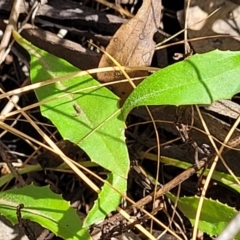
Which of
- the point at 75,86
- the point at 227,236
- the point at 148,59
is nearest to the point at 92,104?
the point at 75,86

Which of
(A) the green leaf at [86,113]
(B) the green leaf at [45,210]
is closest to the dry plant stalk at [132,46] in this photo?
(A) the green leaf at [86,113]

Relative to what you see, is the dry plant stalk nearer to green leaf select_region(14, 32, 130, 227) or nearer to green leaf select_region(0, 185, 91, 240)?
green leaf select_region(14, 32, 130, 227)

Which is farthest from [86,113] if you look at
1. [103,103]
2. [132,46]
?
[132,46]

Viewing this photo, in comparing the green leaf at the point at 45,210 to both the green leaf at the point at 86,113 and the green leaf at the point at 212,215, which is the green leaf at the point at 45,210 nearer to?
the green leaf at the point at 86,113

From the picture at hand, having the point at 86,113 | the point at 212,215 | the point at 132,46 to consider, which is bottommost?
the point at 212,215

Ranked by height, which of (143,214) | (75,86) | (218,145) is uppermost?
(75,86)

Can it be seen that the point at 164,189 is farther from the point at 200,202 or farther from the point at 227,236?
the point at 227,236

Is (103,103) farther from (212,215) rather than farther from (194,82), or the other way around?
(212,215)

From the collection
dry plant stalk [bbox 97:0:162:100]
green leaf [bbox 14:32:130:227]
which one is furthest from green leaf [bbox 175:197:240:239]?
dry plant stalk [bbox 97:0:162:100]
